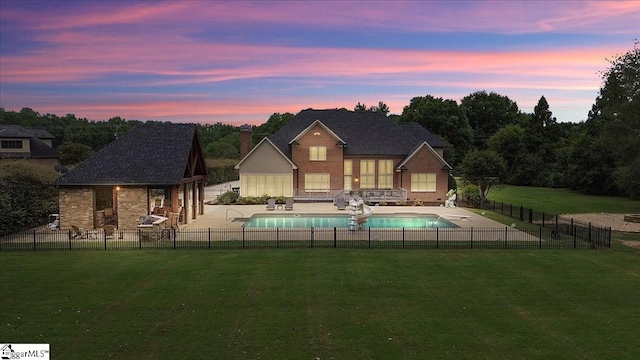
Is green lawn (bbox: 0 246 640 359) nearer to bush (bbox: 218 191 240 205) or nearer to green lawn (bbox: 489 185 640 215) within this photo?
green lawn (bbox: 489 185 640 215)

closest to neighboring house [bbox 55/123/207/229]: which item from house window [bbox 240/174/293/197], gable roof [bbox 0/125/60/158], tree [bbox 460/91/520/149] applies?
house window [bbox 240/174/293/197]

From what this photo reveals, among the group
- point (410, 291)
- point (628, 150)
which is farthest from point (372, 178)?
point (410, 291)

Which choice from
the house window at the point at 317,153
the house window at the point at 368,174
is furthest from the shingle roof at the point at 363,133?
the house window at the point at 317,153

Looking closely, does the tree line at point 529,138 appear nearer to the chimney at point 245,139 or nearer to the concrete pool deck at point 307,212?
the concrete pool deck at point 307,212

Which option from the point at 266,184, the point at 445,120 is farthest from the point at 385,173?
the point at 445,120

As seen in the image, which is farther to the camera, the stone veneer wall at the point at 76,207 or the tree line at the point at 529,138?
the tree line at the point at 529,138

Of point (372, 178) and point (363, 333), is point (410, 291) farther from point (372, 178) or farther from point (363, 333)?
point (372, 178)

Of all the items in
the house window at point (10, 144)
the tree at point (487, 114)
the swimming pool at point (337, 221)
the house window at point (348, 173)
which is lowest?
the swimming pool at point (337, 221)

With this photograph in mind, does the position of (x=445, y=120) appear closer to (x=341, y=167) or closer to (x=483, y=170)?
(x=341, y=167)
